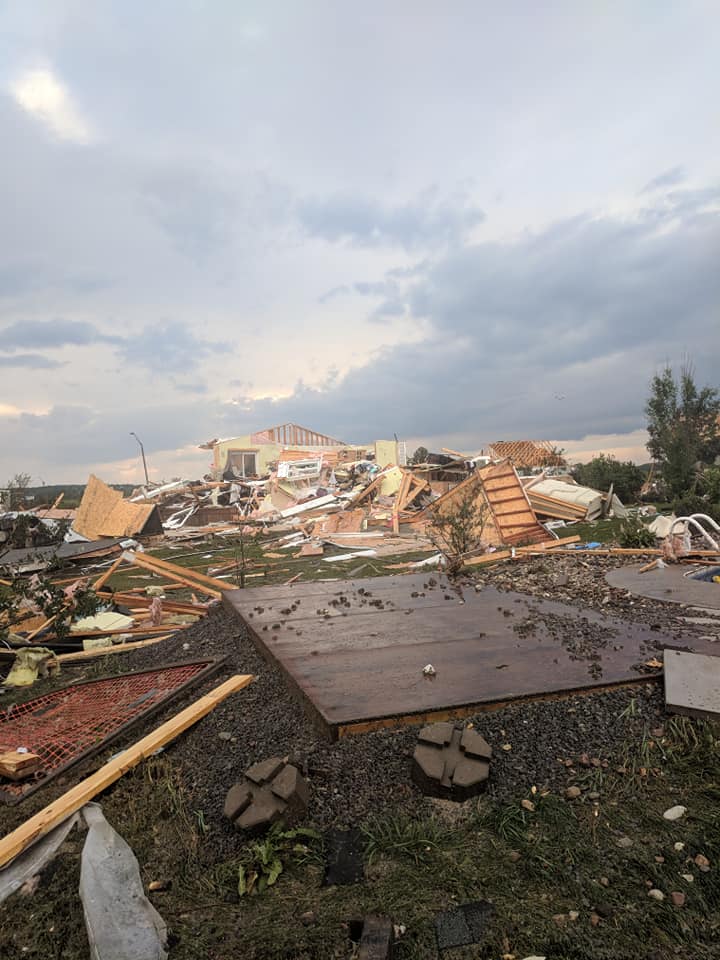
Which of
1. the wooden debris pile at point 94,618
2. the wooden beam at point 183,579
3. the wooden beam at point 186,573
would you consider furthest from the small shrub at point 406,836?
the wooden beam at point 186,573

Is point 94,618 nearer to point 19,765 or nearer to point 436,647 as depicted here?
point 19,765

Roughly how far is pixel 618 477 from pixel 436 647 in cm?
2104

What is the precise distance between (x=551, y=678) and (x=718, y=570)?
470 centimetres

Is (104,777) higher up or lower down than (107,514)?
lower down

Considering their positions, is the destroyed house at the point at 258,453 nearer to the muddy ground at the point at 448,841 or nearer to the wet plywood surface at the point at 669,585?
the wet plywood surface at the point at 669,585

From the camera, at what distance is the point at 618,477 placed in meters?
22.0

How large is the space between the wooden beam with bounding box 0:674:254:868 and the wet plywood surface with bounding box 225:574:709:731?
520 millimetres

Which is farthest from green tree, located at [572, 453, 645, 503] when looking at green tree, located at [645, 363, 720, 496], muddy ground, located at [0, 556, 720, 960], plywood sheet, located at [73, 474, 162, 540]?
muddy ground, located at [0, 556, 720, 960]

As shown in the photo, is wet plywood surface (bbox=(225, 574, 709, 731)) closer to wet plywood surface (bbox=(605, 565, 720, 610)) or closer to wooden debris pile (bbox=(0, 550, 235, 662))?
wet plywood surface (bbox=(605, 565, 720, 610))

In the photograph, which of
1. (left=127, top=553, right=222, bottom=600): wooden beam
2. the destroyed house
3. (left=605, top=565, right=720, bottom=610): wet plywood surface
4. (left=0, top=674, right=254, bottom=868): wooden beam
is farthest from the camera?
the destroyed house

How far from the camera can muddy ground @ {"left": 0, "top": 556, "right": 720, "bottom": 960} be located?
1.79 m

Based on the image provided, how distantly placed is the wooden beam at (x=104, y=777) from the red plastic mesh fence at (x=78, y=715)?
0.40 meters

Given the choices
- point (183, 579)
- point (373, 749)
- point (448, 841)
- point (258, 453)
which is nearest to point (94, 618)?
point (183, 579)

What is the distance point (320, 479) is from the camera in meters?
29.7
